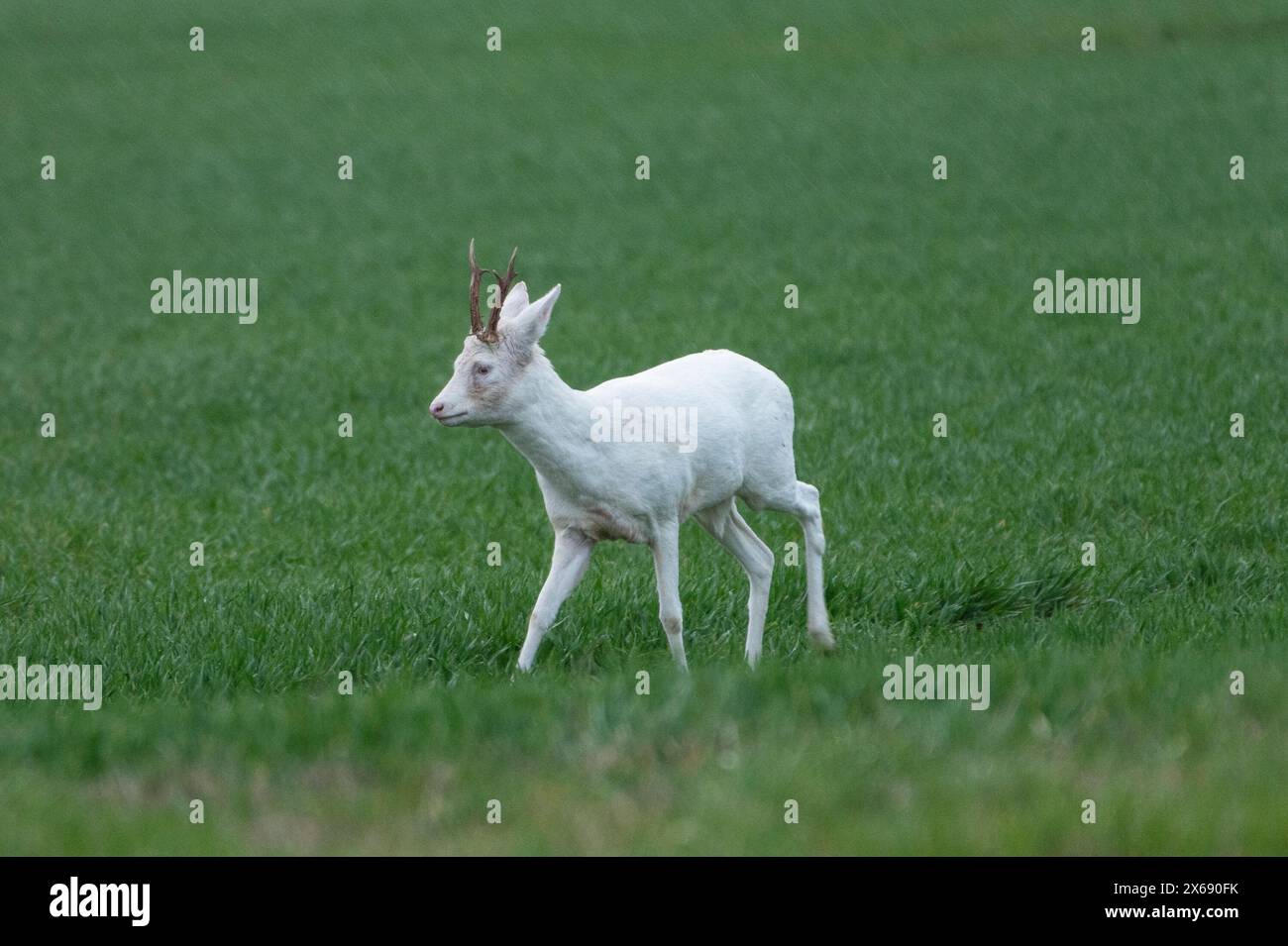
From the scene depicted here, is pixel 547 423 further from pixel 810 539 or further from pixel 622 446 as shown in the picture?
pixel 810 539

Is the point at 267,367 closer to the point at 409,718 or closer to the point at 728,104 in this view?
the point at 409,718

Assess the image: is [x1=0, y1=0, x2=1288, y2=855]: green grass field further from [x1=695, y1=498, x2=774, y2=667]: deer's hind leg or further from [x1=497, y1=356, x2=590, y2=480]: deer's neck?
[x1=497, y1=356, x2=590, y2=480]: deer's neck

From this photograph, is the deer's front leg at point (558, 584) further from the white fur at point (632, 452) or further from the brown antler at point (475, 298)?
the brown antler at point (475, 298)

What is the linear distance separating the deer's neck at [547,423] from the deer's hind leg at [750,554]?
0.97 metres

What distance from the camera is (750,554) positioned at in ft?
25.5

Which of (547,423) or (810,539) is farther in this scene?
(810,539)

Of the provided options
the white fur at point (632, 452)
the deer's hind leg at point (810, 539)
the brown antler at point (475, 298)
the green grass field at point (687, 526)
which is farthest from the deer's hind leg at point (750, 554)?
the brown antler at point (475, 298)

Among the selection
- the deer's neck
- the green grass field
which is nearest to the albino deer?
the deer's neck

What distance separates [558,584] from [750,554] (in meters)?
1.09

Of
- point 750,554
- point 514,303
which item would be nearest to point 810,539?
point 750,554

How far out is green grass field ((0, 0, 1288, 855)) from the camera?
5.36 m

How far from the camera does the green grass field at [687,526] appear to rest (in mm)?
5359

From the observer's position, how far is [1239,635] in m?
7.66

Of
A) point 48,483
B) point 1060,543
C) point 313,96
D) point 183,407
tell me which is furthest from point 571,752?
point 313,96
